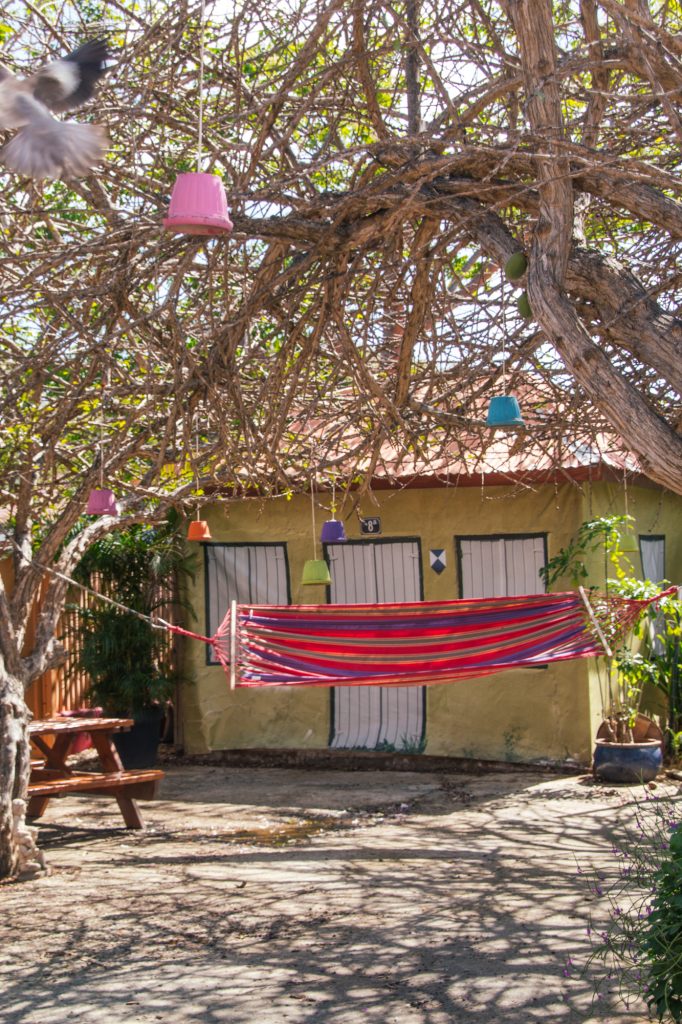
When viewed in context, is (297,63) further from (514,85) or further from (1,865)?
(1,865)

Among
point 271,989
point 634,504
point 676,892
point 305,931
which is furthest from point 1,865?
point 634,504

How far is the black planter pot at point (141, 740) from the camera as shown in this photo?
1019 centimetres

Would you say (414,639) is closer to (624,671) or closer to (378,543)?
(624,671)

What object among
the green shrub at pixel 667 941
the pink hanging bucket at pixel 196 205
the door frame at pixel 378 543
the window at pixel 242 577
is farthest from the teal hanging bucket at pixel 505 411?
the window at pixel 242 577

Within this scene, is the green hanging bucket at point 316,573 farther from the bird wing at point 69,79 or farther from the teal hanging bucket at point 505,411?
the bird wing at point 69,79

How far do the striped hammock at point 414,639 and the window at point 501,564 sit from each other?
256cm

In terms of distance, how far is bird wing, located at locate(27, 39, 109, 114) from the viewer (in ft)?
12.4

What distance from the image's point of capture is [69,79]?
3.85 meters

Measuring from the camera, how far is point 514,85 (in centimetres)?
471

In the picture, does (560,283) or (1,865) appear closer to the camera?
(560,283)

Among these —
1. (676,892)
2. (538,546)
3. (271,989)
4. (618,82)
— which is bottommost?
(271,989)

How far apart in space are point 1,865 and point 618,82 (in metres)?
5.20

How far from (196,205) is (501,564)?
6380 mm

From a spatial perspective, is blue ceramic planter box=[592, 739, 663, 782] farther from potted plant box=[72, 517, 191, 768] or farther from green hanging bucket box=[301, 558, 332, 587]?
potted plant box=[72, 517, 191, 768]
